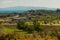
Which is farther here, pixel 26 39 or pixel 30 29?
pixel 30 29

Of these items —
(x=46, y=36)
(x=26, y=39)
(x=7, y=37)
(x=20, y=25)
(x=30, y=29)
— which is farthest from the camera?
(x=20, y=25)

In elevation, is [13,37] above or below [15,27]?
above

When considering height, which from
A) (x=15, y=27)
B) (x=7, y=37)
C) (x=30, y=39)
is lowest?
(x=15, y=27)

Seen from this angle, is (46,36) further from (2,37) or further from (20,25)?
(20,25)

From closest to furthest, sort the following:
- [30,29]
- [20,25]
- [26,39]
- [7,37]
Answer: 1. [7,37]
2. [26,39]
3. [30,29]
4. [20,25]

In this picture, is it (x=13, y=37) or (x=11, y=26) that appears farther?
(x=11, y=26)

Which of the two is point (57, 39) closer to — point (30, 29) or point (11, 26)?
point (30, 29)

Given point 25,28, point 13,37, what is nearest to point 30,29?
point 25,28

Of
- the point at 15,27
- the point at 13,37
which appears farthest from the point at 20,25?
the point at 13,37

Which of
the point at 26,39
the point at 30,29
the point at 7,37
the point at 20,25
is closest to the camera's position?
the point at 7,37
